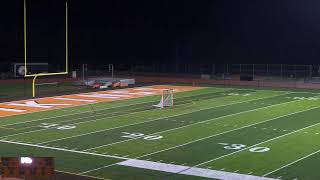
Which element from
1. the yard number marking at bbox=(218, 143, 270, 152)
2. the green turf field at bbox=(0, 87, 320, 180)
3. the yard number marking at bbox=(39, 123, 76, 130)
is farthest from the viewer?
the yard number marking at bbox=(39, 123, 76, 130)

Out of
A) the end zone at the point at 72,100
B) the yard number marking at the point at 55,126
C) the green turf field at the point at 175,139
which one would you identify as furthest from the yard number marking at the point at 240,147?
the end zone at the point at 72,100

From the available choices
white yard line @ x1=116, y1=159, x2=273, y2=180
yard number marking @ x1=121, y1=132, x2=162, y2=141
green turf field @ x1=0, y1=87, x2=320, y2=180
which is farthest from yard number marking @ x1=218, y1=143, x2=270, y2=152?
white yard line @ x1=116, y1=159, x2=273, y2=180

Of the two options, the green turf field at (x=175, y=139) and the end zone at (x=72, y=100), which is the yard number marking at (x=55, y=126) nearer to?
the green turf field at (x=175, y=139)

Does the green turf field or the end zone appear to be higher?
the end zone

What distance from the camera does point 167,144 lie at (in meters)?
12.7

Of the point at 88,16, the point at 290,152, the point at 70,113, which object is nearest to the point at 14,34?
the point at 88,16

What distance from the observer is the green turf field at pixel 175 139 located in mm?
10320

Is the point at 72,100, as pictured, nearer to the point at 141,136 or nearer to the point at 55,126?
the point at 55,126

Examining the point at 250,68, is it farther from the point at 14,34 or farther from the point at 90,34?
the point at 14,34

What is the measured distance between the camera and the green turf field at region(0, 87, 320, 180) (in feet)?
33.9

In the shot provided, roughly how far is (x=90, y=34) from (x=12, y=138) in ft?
78.1

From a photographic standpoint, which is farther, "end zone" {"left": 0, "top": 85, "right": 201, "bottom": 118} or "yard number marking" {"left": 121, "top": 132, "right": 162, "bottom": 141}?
"end zone" {"left": 0, "top": 85, "right": 201, "bottom": 118}

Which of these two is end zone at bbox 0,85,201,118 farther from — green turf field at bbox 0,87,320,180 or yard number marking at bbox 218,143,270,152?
yard number marking at bbox 218,143,270,152

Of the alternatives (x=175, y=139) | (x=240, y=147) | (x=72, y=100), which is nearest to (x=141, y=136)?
(x=175, y=139)
